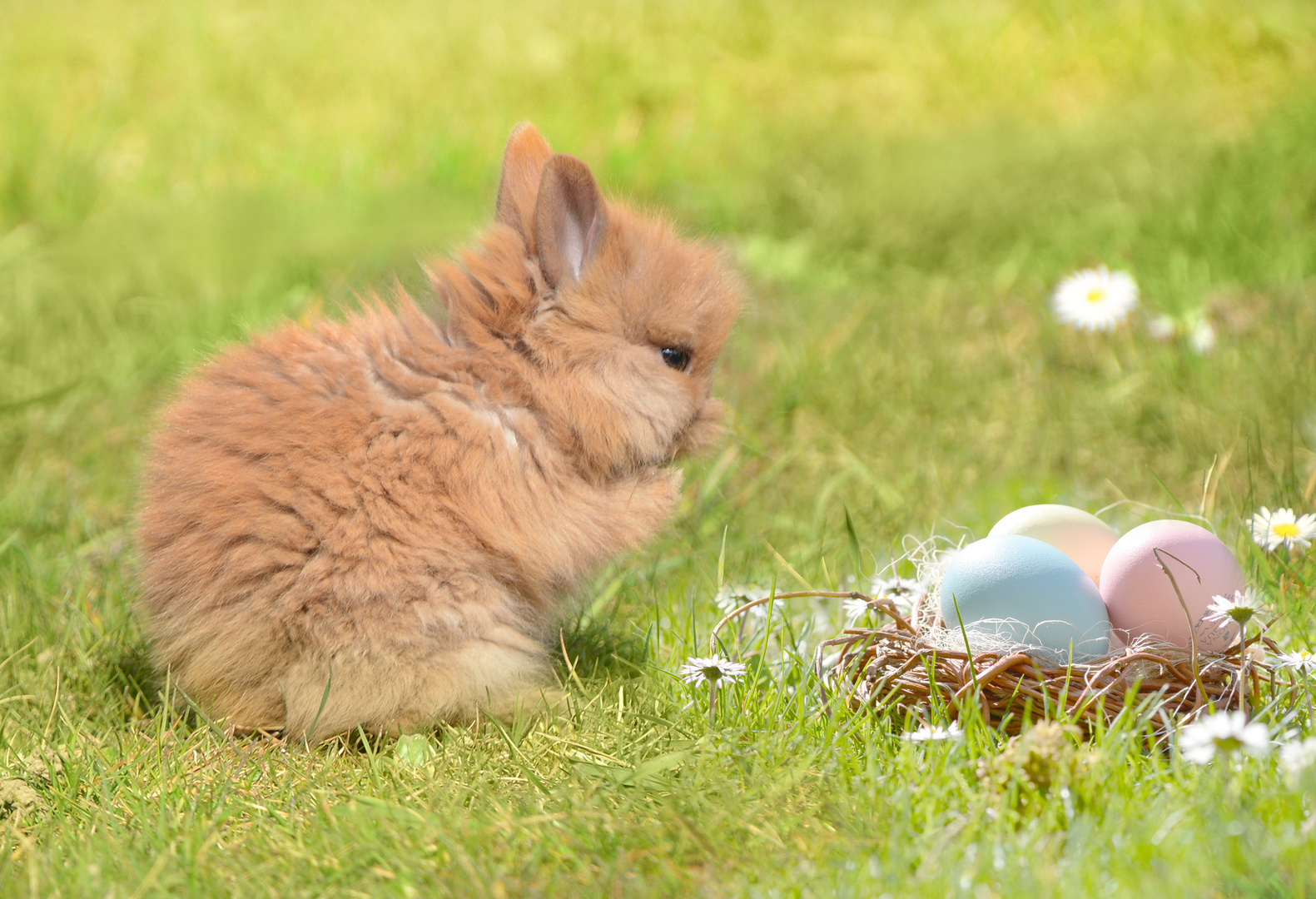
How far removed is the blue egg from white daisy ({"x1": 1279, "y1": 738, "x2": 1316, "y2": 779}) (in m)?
0.44

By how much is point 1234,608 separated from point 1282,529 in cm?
A: 75

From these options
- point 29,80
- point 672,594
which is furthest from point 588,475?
point 29,80

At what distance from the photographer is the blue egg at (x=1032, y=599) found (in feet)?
7.08

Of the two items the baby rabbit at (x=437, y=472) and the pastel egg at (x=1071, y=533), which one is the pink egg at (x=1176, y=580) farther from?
the baby rabbit at (x=437, y=472)

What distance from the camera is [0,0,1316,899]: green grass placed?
5.93 ft

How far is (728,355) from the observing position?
4457 mm

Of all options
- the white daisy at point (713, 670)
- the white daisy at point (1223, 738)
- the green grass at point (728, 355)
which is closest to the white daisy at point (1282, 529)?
the green grass at point (728, 355)

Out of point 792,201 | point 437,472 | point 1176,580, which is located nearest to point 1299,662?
point 1176,580

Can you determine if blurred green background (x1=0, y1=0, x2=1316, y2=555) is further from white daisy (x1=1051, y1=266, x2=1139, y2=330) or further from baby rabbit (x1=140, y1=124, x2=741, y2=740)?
baby rabbit (x1=140, y1=124, x2=741, y2=740)

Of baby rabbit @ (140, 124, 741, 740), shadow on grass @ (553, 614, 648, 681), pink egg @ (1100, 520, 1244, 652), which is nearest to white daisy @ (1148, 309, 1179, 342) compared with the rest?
pink egg @ (1100, 520, 1244, 652)

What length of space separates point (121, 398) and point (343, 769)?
272cm

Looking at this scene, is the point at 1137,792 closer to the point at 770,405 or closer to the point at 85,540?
the point at 770,405

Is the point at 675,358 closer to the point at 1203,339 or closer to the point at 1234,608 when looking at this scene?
the point at 1234,608

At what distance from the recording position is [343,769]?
2211 millimetres
